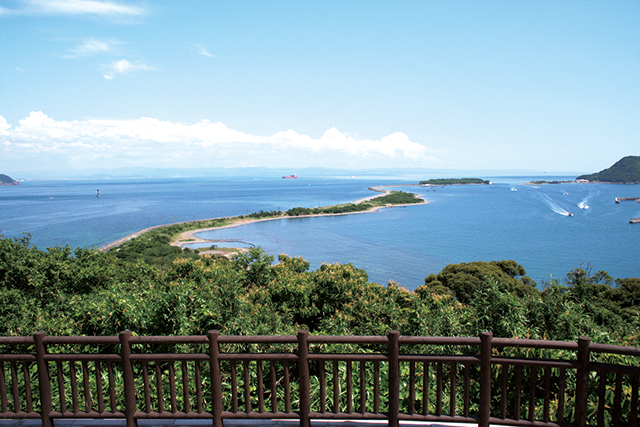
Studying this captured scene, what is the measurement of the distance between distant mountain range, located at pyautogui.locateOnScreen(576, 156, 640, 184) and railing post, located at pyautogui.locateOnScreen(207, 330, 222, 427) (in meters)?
215

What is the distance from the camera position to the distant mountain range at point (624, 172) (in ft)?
564

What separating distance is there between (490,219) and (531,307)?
76589 mm

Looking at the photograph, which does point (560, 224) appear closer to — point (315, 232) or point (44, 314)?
point (315, 232)

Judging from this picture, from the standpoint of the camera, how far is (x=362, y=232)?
208 feet

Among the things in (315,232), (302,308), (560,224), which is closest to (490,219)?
(560,224)

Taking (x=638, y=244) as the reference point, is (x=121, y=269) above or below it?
above

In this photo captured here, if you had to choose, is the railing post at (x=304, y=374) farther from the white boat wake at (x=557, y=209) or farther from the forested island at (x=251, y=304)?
the white boat wake at (x=557, y=209)

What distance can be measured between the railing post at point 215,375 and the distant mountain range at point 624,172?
215088 mm

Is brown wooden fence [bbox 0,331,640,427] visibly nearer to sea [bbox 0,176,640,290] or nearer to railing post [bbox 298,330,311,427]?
railing post [bbox 298,330,311,427]

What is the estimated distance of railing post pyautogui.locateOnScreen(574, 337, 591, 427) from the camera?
10.5 feet

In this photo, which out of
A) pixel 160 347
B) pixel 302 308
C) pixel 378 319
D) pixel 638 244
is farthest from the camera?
pixel 638 244

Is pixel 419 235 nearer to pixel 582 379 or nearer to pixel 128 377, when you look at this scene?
pixel 582 379

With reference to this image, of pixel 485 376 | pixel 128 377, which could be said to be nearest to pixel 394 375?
pixel 485 376

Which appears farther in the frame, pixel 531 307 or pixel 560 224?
pixel 560 224
